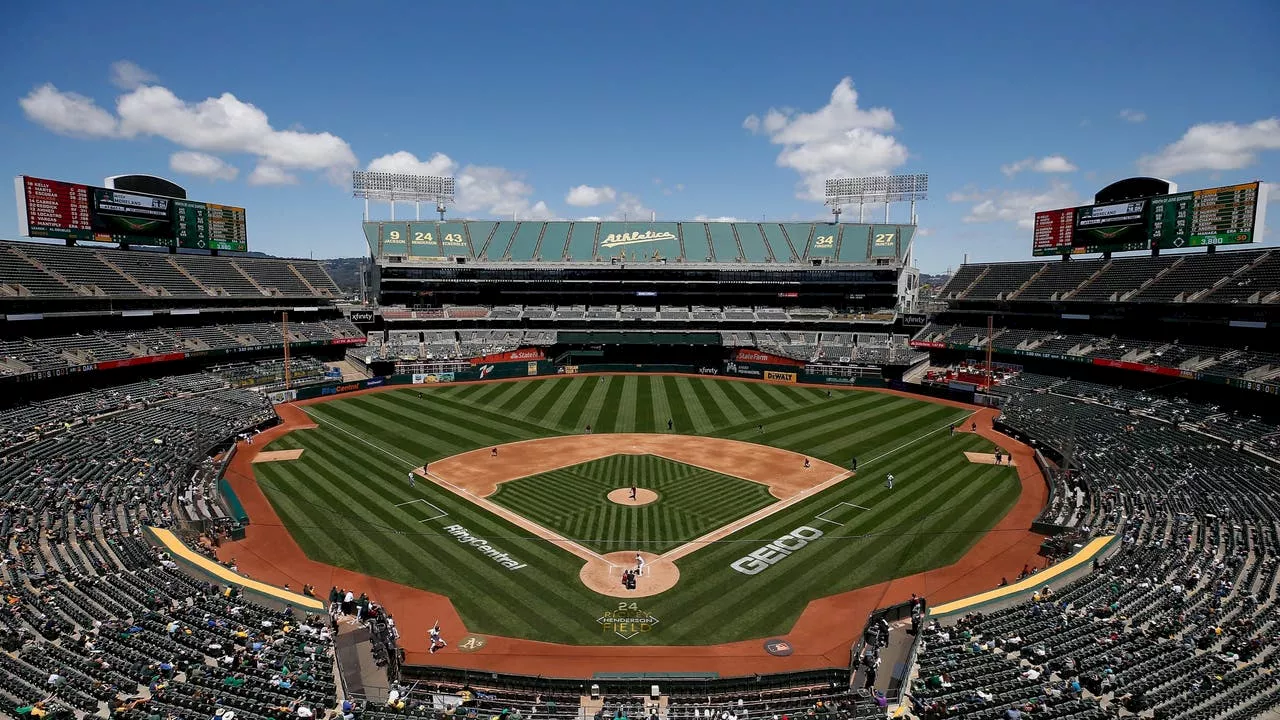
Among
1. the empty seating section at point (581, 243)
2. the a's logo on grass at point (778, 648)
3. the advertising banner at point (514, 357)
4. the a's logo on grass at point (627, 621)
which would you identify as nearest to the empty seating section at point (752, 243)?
the empty seating section at point (581, 243)

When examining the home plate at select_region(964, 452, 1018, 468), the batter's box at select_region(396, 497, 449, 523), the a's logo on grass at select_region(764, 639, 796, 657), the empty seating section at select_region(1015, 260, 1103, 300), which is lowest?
the a's logo on grass at select_region(764, 639, 796, 657)

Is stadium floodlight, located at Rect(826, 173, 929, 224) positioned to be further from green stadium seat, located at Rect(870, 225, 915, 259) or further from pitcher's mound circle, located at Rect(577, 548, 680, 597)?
pitcher's mound circle, located at Rect(577, 548, 680, 597)

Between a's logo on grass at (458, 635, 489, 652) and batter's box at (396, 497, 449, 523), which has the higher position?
batter's box at (396, 497, 449, 523)

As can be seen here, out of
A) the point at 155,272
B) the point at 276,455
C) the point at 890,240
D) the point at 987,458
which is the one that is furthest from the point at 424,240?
the point at 987,458

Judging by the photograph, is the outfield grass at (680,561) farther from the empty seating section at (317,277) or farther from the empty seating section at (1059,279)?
the empty seating section at (317,277)

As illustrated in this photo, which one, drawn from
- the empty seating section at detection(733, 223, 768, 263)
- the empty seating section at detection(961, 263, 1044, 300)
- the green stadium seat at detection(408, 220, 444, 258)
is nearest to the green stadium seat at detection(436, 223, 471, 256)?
the green stadium seat at detection(408, 220, 444, 258)

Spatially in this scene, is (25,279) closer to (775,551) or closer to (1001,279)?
(775,551)
